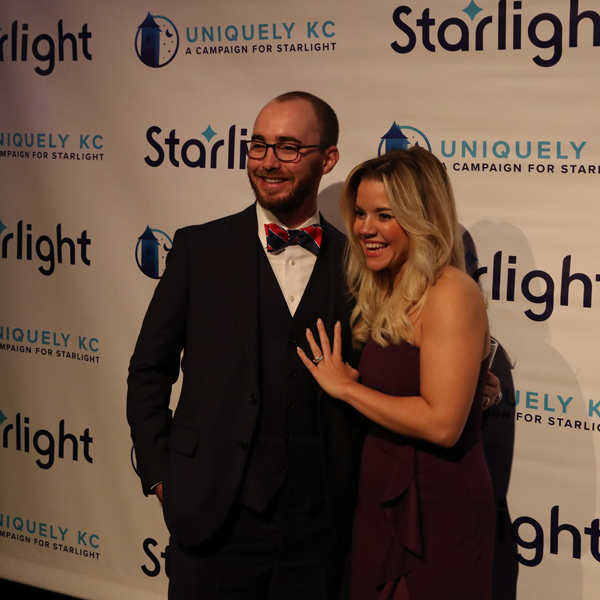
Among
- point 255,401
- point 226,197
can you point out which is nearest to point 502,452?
point 255,401

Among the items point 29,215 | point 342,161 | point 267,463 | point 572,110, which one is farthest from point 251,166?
point 29,215

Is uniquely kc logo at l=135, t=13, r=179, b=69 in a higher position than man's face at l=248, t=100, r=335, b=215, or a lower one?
higher

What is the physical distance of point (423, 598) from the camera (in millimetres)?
1940

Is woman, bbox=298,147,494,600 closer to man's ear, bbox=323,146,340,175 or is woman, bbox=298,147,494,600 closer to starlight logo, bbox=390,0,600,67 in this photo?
man's ear, bbox=323,146,340,175

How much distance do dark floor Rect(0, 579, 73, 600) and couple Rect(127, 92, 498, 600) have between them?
1.68 meters

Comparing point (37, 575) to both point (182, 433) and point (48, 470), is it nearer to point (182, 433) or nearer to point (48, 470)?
point (48, 470)

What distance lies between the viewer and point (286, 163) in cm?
218

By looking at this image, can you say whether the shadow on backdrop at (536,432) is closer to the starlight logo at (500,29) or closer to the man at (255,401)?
the starlight logo at (500,29)

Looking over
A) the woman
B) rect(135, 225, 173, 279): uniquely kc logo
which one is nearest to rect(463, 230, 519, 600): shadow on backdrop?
the woman

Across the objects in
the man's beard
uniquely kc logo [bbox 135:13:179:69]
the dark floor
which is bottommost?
the dark floor

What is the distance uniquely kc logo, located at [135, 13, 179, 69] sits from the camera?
3.05 metres

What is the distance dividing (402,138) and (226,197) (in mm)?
799

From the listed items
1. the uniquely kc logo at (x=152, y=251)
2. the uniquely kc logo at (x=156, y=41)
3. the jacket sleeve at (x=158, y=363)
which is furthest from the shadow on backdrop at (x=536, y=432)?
the uniquely kc logo at (x=156, y=41)

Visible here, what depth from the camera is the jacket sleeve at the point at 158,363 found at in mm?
2164
